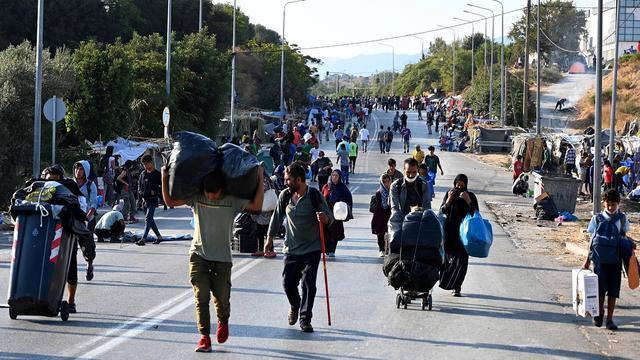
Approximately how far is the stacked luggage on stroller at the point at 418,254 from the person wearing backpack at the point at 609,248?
1.64 m

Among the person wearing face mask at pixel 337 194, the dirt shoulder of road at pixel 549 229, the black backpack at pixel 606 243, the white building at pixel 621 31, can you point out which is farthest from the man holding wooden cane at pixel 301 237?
the white building at pixel 621 31

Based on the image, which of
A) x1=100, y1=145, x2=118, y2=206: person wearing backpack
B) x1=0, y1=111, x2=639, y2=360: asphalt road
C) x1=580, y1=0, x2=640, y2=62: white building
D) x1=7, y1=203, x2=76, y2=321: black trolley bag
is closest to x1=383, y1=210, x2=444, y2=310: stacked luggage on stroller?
x1=0, y1=111, x2=639, y2=360: asphalt road

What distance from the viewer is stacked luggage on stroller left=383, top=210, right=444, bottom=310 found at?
12.3m

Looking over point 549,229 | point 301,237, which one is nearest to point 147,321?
point 301,237

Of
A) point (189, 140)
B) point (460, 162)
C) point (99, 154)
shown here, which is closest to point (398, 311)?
point (189, 140)

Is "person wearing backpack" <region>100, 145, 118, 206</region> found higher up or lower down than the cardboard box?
higher up

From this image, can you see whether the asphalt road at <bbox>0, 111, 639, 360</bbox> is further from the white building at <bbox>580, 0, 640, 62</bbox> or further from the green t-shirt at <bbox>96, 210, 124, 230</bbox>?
the white building at <bbox>580, 0, 640, 62</bbox>

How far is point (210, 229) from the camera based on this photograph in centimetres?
968

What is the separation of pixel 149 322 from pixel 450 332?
10.1ft

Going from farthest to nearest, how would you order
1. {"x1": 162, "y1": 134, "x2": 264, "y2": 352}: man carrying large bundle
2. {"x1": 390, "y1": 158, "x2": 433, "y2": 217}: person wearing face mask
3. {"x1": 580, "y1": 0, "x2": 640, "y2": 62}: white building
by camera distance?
{"x1": 580, "y1": 0, "x2": 640, "y2": 62}: white building → {"x1": 390, "y1": 158, "x2": 433, "y2": 217}: person wearing face mask → {"x1": 162, "y1": 134, "x2": 264, "y2": 352}: man carrying large bundle

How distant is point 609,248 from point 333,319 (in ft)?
9.94

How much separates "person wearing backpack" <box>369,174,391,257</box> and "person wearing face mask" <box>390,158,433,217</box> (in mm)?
2845

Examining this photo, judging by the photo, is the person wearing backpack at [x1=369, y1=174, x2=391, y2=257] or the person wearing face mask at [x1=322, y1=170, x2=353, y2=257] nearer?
the person wearing backpack at [x1=369, y1=174, x2=391, y2=257]

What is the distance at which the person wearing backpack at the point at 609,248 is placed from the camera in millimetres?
11859
